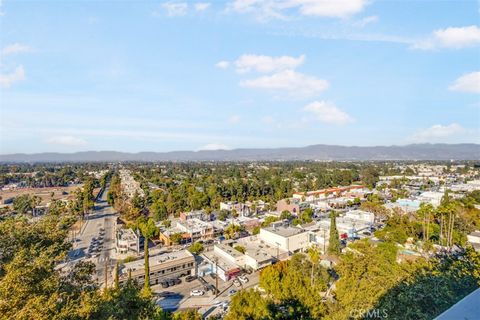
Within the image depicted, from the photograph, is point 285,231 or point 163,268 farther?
point 285,231

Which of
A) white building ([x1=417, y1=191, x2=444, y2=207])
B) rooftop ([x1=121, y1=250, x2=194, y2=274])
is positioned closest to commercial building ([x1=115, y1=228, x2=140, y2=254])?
rooftop ([x1=121, y1=250, x2=194, y2=274])

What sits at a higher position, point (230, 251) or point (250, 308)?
point (250, 308)

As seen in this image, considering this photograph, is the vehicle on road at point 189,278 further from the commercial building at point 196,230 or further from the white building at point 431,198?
the white building at point 431,198

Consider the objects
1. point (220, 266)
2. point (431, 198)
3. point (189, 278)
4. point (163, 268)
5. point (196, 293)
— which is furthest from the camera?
point (431, 198)

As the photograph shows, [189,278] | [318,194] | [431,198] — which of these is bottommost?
[189,278]

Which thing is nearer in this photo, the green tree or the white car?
the green tree

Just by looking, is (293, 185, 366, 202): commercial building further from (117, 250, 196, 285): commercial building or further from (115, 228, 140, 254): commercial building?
(117, 250, 196, 285): commercial building

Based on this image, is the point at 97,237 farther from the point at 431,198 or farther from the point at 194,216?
the point at 431,198

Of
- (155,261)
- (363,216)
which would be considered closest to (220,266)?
(155,261)

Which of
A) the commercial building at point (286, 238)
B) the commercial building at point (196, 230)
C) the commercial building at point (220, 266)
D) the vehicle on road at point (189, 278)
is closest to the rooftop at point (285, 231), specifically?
the commercial building at point (286, 238)

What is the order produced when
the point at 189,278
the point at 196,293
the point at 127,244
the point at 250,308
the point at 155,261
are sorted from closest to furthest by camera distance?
the point at 250,308 < the point at 196,293 < the point at 189,278 < the point at 155,261 < the point at 127,244
